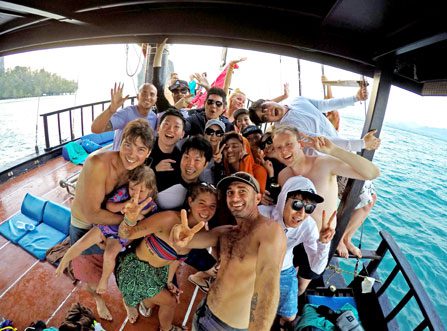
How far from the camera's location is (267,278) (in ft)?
4.38

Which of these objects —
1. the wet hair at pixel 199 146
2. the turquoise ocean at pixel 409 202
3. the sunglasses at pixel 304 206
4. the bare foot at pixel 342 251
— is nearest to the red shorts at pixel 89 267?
the wet hair at pixel 199 146

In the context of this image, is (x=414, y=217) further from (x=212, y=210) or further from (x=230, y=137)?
(x=212, y=210)

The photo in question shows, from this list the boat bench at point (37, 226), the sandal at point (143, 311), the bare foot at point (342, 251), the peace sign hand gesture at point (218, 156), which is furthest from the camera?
the boat bench at point (37, 226)

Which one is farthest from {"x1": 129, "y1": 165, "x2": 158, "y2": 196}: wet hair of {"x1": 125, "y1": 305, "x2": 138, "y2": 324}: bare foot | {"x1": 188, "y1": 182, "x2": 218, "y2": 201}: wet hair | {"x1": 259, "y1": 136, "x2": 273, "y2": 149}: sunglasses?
{"x1": 125, "y1": 305, "x2": 138, "y2": 324}: bare foot

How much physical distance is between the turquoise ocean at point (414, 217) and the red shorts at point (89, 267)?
8.71 m

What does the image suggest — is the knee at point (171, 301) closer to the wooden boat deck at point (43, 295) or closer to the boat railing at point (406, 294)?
the wooden boat deck at point (43, 295)

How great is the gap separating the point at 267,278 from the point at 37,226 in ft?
12.7

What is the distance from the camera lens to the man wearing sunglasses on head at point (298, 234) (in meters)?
1.82

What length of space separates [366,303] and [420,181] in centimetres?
1868

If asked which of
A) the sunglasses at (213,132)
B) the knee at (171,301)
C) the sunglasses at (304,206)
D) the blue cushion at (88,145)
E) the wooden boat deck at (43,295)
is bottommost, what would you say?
the wooden boat deck at (43,295)

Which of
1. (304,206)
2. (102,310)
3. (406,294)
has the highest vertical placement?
(304,206)

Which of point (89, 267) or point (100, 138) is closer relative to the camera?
point (89, 267)

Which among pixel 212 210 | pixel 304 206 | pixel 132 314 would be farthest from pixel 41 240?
pixel 304 206

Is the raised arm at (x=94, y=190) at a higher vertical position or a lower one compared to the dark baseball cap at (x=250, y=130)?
lower
